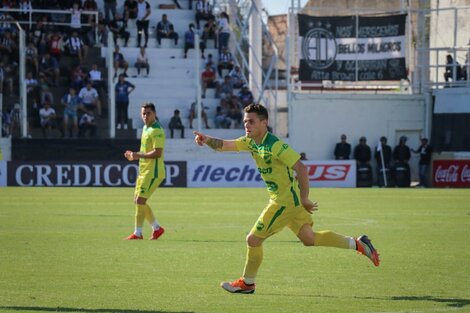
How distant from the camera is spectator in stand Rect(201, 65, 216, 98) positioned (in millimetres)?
39594

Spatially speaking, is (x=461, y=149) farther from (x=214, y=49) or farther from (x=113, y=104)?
(x=113, y=104)

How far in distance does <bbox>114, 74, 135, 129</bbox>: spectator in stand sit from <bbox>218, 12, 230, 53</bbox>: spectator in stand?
640 centimetres

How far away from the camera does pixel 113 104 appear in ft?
113

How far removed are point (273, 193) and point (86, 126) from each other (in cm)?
2544

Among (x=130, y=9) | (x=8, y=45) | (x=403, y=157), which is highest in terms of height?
(x=130, y=9)

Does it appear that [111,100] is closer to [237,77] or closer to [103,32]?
[103,32]

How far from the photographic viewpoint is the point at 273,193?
412 inches

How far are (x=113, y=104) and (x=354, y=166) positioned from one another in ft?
28.3

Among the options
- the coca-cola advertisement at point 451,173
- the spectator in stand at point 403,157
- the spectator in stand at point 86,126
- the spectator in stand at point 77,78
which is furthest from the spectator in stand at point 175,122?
the coca-cola advertisement at point 451,173

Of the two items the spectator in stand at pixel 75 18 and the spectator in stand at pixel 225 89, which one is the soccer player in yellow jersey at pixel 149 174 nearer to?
the spectator in stand at pixel 225 89

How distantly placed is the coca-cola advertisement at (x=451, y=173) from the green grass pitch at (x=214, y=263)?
11.8m

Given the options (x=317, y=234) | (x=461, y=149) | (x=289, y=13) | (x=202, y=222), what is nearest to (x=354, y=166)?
(x=461, y=149)

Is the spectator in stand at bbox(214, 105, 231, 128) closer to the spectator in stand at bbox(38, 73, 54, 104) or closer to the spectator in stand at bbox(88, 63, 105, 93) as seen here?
the spectator in stand at bbox(88, 63, 105, 93)

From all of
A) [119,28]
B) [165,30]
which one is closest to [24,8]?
[119,28]
